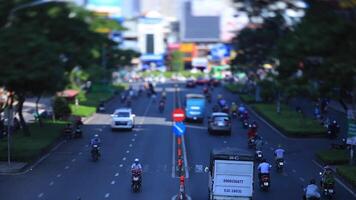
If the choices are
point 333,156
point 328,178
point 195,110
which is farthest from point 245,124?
point 328,178

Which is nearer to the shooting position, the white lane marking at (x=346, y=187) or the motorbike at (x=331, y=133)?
the white lane marking at (x=346, y=187)

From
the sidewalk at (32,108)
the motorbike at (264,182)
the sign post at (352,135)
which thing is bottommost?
the sidewalk at (32,108)

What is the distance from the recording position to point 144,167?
36562 mm

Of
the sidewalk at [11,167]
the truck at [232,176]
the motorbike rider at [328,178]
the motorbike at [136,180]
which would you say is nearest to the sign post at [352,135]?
the motorbike rider at [328,178]

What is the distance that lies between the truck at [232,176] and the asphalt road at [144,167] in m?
3.01

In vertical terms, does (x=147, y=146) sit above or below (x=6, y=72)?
below

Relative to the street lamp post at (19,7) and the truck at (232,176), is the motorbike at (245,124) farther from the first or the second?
the truck at (232,176)

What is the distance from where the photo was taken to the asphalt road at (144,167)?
29.8m

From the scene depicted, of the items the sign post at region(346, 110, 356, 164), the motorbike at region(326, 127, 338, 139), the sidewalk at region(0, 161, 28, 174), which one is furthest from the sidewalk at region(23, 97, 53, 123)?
the sign post at region(346, 110, 356, 164)

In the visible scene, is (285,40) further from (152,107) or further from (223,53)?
(223,53)

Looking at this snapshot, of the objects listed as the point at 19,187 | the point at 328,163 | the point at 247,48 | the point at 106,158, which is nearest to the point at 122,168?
the point at 106,158

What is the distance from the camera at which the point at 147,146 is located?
149 feet

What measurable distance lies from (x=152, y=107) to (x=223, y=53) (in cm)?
11198

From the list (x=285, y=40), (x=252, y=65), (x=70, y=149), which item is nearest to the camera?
(x=285, y=40)
